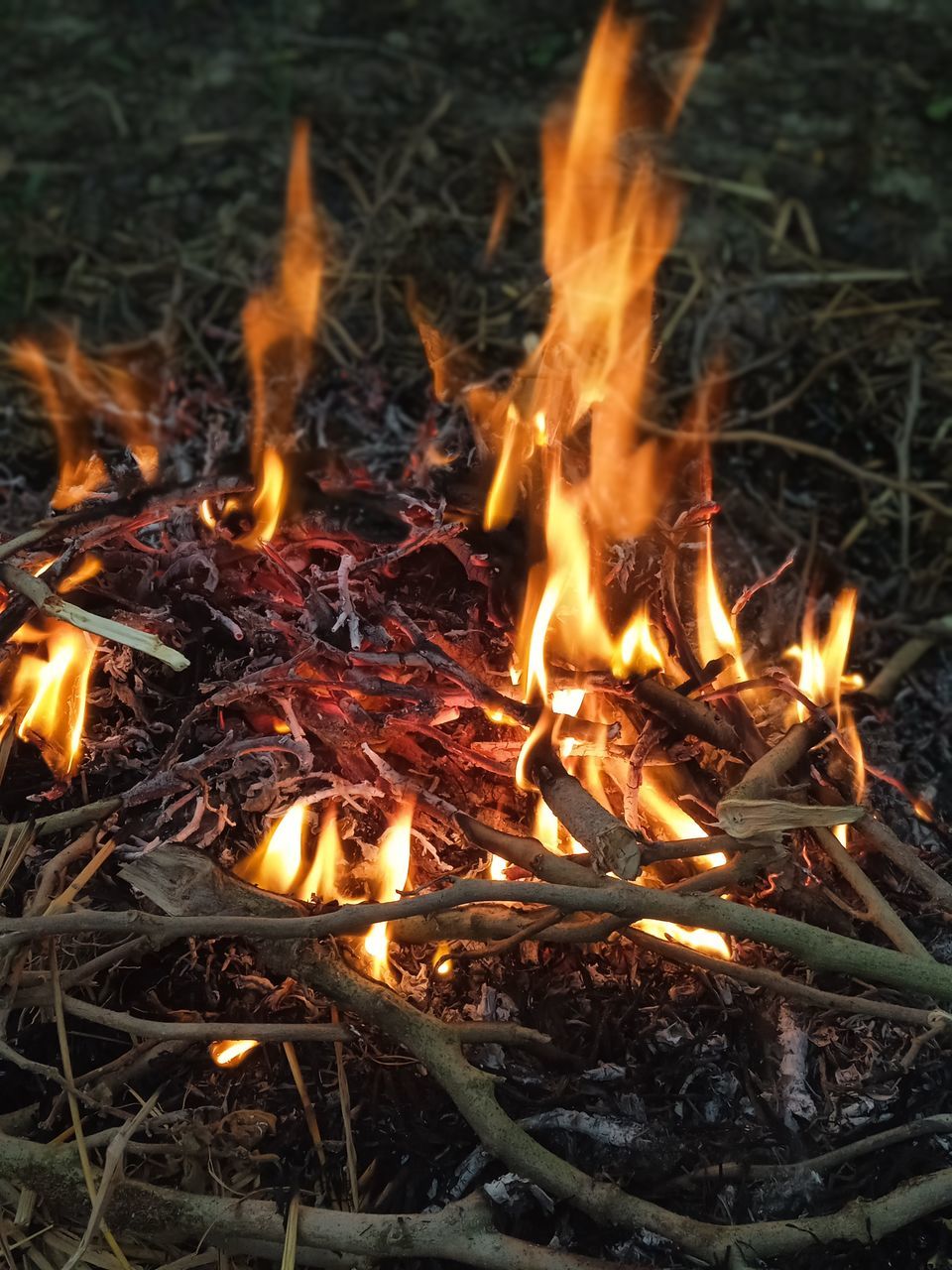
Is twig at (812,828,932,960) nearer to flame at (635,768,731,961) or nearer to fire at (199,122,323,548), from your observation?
flame at (635,768,731,961)

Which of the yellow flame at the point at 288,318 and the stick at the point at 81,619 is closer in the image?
the stick at the point at 81,619

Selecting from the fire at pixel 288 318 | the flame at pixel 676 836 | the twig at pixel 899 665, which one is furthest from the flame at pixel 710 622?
the fire at pixel 288 318

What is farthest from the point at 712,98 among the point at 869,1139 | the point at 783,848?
the point at 869,1139

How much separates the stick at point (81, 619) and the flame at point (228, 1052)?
631mm

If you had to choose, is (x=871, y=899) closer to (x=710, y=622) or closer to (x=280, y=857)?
(x=710, y=622)

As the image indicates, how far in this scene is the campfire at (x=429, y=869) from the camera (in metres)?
1.67

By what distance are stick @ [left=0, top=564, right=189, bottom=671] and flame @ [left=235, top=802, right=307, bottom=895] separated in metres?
0.33

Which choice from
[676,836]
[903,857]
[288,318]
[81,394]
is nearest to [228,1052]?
[676,836]

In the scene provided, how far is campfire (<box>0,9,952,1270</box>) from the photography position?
65.7 inches

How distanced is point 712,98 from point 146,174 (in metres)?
2.17

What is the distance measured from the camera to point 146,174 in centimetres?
405

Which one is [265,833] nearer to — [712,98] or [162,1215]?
[162,1215]

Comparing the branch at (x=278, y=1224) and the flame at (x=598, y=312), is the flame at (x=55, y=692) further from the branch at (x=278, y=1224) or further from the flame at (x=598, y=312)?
the flame at (x=598, y=312)

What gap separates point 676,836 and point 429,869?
0.45 meters
